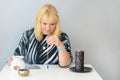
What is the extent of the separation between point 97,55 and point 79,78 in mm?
983

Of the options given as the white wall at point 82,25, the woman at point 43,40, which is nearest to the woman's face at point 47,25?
the woman at point 43,40

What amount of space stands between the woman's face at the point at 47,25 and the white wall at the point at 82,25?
1.20 feet

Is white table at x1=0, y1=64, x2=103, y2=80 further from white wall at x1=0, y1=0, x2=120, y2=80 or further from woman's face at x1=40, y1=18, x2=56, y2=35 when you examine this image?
white wall at x1=0, y1=0, x2=120, y2=80

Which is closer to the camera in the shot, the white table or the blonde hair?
the white table

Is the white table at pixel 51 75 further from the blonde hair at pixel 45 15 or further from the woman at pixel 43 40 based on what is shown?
the blonde hair at pixel 45 15

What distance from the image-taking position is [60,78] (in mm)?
1643

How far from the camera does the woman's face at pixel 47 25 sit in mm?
2095

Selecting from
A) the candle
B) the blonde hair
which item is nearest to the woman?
the blonde hair

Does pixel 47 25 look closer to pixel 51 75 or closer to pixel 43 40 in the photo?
pixel 43 40

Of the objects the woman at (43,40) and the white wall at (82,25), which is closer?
the woman at (43,40)

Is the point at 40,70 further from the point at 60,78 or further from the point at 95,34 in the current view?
the point at 95,34

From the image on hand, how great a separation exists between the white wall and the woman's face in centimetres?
36

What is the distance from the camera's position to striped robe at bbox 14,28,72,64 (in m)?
2.19

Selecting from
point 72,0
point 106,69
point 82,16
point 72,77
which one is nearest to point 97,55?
point 106,69
